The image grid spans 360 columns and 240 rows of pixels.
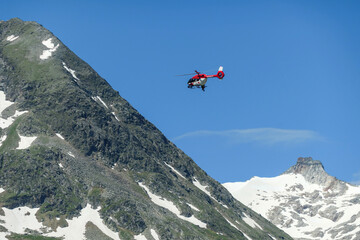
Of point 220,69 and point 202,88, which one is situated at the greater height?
point 220,69

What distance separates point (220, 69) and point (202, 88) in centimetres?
1458

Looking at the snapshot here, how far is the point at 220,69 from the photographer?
638 feet

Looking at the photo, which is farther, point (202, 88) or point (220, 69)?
point (220, 69)

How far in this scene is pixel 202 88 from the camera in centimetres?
18250
